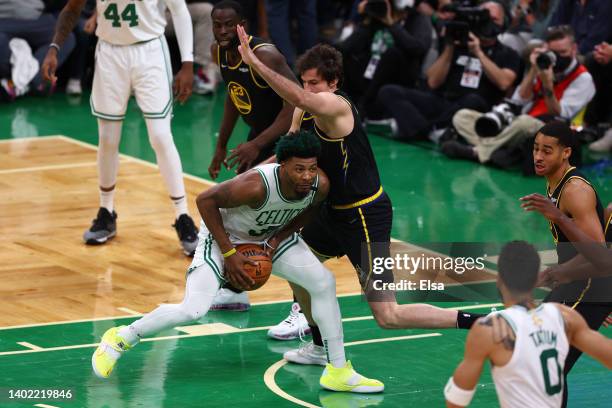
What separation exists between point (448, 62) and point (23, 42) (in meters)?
5.18

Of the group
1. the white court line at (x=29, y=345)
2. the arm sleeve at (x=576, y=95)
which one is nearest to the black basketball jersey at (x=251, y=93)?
the white court line at (x=29, y=345)

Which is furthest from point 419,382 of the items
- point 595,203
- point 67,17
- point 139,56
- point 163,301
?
point 67,17

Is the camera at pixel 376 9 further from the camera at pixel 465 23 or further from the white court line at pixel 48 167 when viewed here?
the white court line at pixel 48 167

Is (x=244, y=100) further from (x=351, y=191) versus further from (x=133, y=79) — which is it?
(x=351, y=191)

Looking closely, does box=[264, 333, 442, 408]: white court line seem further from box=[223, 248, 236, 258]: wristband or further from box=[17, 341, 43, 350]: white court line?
box=[17, 341, 43, 350]: white court line

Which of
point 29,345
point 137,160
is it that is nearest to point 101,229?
point 29,345

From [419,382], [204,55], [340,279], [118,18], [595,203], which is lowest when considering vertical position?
[204,55]

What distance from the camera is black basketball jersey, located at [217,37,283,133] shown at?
8.70m

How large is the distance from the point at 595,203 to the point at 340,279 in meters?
3.18

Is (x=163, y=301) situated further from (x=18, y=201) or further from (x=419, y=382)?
(x=18, y=201)

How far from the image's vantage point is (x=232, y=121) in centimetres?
910

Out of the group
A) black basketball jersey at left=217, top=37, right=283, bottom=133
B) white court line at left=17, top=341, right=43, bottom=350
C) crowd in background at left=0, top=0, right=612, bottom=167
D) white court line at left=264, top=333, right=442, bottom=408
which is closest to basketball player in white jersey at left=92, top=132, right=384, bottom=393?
white court line at left=264, top=333, right=442, bottom=408

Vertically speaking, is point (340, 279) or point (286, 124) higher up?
point (286, 124)

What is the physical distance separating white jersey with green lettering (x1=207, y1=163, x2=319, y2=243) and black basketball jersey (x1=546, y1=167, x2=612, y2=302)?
1.33m
